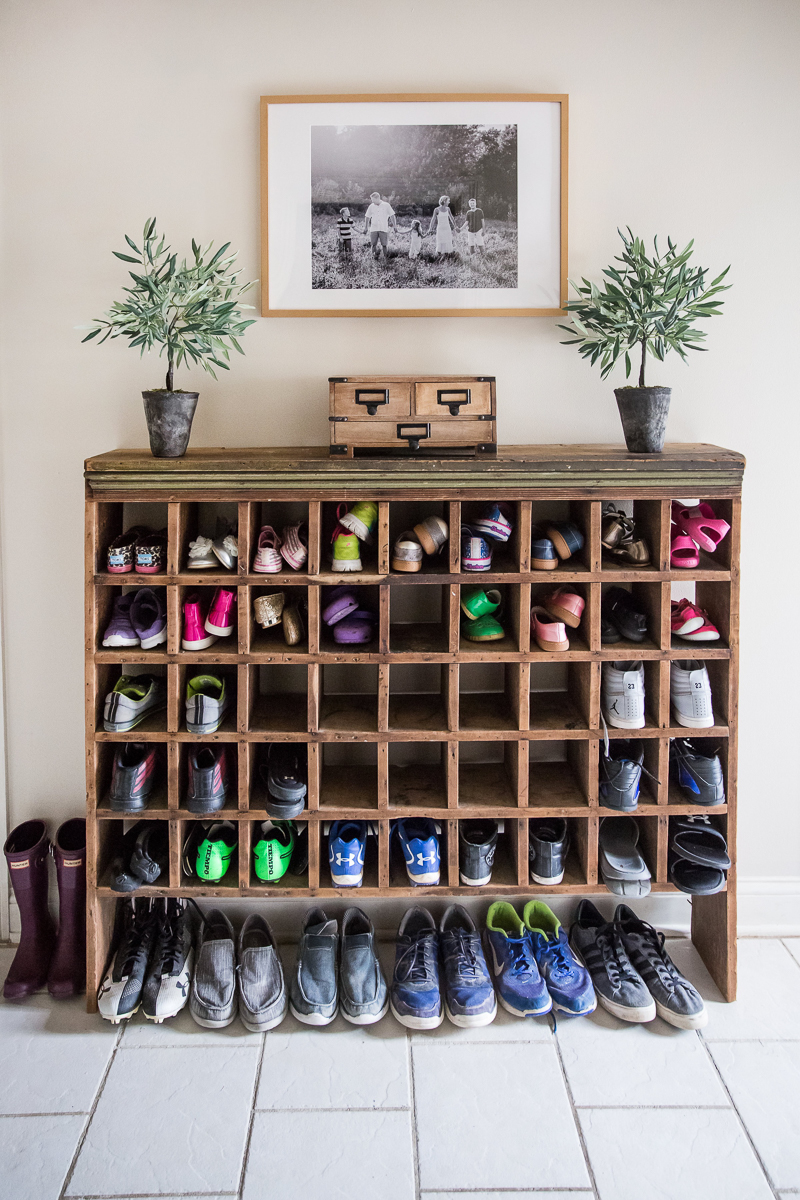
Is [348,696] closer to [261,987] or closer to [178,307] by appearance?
[261,987]

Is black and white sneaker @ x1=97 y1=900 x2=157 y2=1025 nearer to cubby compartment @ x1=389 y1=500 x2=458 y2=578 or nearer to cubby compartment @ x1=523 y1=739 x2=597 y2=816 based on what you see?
cubby compartment @ x1=523 y1=739 x2=597 y2=816

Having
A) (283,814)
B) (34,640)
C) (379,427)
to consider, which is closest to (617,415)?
(379,427)

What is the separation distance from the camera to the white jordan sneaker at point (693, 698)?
6.99 feet

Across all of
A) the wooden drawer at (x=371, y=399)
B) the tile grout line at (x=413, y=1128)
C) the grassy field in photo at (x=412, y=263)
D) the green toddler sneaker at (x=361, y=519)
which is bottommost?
the tile grout line at (x=413, y=1128)

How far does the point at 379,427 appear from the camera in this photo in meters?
2.07

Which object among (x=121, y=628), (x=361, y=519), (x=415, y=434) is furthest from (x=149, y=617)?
(x=415, y=434)

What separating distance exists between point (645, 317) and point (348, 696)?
126cm

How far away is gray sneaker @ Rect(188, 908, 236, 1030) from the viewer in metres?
2.08

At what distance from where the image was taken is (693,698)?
214 cm

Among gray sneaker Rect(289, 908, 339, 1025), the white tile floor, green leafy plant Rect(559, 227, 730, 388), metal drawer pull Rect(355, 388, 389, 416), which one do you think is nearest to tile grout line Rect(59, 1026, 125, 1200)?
the white tile floor

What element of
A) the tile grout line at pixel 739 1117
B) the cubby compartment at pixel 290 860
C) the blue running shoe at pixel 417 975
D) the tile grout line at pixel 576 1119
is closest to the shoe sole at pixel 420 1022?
the blue running shoe at pixel 417 975

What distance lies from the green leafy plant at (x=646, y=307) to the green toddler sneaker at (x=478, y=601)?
25.4 inches

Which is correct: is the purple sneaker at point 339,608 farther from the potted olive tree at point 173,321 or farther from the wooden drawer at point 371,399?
the potted olive tree at point 173,321

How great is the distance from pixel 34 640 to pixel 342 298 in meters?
1.28
